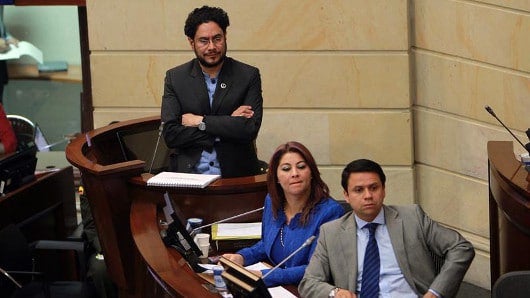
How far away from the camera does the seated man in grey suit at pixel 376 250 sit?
5379mm

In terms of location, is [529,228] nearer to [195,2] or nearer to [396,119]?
[396,119]

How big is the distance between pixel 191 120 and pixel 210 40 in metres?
0.47

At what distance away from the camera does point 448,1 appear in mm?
8320

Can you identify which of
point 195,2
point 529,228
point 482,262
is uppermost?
point 195,2

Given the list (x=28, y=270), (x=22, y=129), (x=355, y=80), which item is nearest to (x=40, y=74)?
(x=22, y=129)

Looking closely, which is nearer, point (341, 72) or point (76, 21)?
point (341, 72)

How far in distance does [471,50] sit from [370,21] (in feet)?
2.72

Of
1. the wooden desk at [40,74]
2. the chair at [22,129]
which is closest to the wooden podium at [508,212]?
the chair at [22,129]

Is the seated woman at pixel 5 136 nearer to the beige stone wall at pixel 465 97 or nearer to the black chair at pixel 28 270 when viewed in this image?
the black chair at pixel 28 270

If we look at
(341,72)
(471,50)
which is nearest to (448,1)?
(471,50)

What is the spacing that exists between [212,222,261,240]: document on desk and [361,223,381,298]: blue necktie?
3.19ft

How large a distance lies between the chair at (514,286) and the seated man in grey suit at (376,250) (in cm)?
28

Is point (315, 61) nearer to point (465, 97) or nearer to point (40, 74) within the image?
point (465, 97)

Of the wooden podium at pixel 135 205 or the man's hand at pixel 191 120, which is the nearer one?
the wooden podium at pixel 135 205
